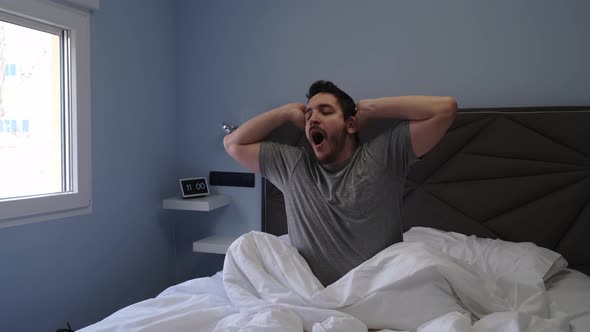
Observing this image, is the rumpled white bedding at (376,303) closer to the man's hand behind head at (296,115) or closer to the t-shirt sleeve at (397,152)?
the t-shirt sleeve at (397,152)

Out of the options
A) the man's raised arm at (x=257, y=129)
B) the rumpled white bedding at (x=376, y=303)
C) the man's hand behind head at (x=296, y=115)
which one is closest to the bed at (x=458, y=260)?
the rumpled white bedding at (x=376, y=303)

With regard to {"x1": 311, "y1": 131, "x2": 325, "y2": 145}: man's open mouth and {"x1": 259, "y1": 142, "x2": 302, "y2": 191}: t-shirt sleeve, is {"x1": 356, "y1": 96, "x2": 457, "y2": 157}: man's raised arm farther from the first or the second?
{"x1": 259, "y1": 142, "x2": 302, "y2": 191}: t-shirt sleeve

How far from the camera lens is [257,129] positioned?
1.63m

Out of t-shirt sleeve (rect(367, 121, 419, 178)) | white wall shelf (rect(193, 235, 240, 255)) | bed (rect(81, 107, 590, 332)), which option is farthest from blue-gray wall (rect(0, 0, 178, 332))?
t-shirt sleeve (rect(367, 121, 419, 178))

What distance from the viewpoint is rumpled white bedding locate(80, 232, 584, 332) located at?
1.04 metres

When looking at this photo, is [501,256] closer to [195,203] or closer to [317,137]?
[317,137]

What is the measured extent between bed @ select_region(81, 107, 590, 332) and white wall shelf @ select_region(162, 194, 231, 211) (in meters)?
0.28

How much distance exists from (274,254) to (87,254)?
3.82 feet

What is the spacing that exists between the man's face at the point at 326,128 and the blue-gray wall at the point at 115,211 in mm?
1197

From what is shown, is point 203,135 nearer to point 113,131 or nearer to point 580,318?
point 113,131

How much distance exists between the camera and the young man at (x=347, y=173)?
52.4 inches

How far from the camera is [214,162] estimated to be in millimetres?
2662

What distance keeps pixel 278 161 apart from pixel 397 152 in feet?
1.39

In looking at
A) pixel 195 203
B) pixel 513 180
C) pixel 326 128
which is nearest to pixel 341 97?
pixel 326 128
